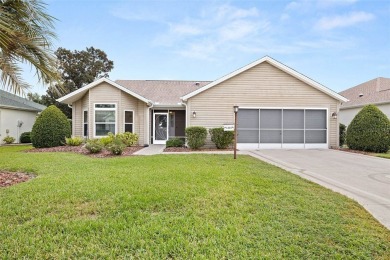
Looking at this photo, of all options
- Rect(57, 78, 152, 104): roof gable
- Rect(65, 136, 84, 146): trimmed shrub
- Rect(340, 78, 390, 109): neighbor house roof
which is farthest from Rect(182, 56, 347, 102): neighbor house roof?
Rect(65, 136, 84, 146): trimmed shrub

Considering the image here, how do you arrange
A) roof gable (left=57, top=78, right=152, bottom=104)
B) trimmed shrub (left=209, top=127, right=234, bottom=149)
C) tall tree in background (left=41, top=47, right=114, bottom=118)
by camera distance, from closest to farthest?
trimmed shrub (left=209, top=127, right=234, bottom=149), roof gable (left=57, top=78, right=152, bottom=104), tall tree in background (left=41, top=47, right=114, bottom=118)

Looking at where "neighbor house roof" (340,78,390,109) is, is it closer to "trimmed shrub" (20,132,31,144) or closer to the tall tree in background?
"trimmed shrub" (20,132,31,144)

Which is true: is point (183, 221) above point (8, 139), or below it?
below

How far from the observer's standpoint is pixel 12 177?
6887 mm

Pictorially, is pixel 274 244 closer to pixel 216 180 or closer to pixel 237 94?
pixel 216 180

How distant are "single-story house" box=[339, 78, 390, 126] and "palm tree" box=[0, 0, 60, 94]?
74.3 ft

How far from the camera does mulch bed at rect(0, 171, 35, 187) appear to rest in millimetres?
6262

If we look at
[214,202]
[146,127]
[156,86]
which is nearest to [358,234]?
[214,202]

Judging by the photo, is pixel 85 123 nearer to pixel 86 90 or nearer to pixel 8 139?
pixel 86 90

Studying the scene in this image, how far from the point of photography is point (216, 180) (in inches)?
247

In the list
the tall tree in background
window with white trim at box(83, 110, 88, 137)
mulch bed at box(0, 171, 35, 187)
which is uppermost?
the tall tree in background

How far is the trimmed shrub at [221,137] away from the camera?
14202 mm

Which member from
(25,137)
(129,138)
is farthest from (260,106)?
(25,137)

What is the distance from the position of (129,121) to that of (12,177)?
1010 centimetres
